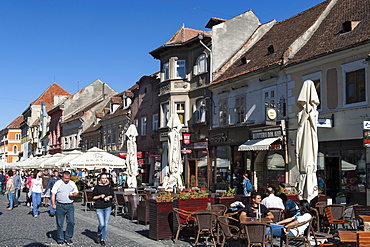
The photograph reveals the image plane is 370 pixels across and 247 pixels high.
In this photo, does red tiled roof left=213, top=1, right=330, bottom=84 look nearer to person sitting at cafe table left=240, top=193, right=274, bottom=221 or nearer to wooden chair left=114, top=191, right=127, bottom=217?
wooden chair left=114, top=191, right=127, bottom=217

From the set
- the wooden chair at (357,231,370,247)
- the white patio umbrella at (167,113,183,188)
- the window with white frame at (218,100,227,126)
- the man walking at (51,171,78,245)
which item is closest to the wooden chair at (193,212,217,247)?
the man walking at (51,171,78,245)

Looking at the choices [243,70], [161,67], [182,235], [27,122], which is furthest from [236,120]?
[27,122]

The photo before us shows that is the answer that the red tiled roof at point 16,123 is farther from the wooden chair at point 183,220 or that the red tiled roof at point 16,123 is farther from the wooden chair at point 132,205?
the wooden chair at point 183,220

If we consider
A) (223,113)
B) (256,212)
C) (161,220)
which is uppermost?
(223,113)

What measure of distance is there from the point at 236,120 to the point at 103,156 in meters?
8.25

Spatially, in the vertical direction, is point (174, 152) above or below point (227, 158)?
above

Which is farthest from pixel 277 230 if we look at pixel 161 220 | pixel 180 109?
pixel 180 109

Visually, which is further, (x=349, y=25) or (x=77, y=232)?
(x=349, y=25)

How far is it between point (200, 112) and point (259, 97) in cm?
716

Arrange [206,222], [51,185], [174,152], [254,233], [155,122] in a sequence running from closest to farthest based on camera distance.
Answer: [254,233]
[206,222]
[51,185]
[174,152]
[155,122]

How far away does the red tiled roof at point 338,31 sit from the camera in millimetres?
20328

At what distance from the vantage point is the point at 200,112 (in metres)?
32.4

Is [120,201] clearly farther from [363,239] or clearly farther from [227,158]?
[227,158]

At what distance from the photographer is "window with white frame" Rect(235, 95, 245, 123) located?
90.3ft
